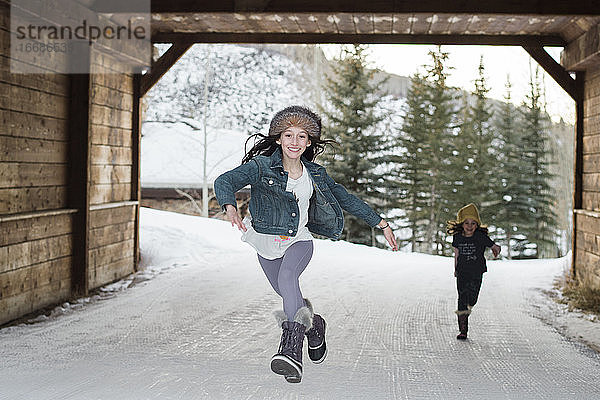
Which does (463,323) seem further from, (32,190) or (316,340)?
(32,190)

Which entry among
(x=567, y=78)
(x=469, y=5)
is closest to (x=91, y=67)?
(x=469, y=5)

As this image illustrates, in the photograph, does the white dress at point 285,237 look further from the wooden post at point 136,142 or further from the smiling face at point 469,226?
the wooden post at point 136,142

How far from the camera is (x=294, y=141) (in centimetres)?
411

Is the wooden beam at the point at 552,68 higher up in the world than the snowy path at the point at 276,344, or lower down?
higher up

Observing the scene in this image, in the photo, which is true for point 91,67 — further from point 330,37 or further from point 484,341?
point 484,341

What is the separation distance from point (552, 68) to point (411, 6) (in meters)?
2.72

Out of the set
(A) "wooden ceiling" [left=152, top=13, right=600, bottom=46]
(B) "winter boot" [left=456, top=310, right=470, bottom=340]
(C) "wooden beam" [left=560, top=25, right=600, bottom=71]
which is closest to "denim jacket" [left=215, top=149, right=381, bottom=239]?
(B) "winter boot" [left=456, top=310, right=470, bottom=340]

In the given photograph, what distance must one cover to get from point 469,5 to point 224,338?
4445mm

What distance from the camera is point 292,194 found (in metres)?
4.12

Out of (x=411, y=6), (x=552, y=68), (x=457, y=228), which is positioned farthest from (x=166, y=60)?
(x=457, y=228)

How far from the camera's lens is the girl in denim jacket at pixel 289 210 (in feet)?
13.4

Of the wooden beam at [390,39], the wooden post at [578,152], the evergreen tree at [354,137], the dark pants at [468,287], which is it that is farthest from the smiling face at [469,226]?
the evergreen tree at [354,137]

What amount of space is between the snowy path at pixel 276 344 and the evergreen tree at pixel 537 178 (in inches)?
753

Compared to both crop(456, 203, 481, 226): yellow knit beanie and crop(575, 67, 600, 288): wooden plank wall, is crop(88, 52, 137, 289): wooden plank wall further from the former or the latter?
crop(575, 67, 600, 288): wooden plank wall
